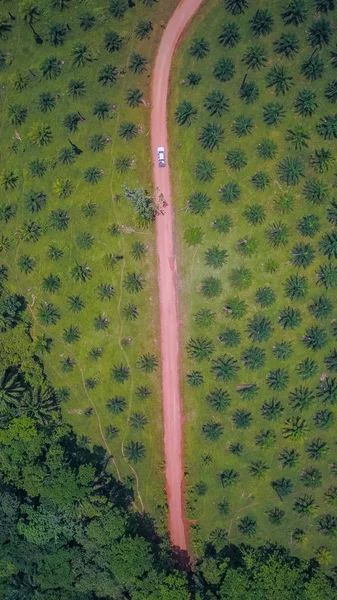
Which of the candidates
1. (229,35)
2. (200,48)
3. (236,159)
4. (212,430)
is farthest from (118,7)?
(212,430)

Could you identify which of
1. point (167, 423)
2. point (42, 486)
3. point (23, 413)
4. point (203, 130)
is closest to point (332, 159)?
point (203, 130)

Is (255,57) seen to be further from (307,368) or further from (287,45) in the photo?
(307,368)

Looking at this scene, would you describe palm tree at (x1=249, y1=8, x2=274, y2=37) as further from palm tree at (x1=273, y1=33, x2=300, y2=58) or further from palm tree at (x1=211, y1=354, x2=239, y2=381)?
palm tree at (x1=211, y1=354, x2=239, y2=381)

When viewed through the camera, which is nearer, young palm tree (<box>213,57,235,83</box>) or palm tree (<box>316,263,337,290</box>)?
palm tree (<box>316,263,337,290</box>)

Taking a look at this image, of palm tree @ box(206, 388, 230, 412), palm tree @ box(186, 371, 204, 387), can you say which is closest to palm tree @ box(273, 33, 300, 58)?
palm tree @ box(186, 371, 204, 387)

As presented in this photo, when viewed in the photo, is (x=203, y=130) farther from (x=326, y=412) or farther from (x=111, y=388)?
(x=326, y=412)
